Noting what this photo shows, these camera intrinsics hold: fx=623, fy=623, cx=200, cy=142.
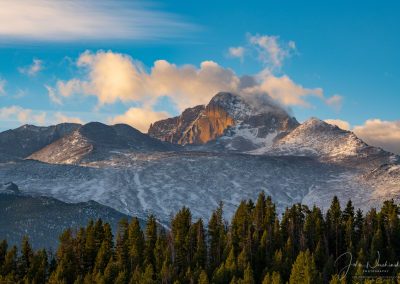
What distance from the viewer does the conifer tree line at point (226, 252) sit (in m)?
148

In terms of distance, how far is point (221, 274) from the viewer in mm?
147750

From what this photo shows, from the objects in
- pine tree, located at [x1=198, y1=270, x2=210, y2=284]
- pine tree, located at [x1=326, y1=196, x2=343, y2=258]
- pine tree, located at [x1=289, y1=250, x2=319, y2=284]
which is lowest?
pine tree, located at [x1=198, y1=270, x2=210, y2=284]

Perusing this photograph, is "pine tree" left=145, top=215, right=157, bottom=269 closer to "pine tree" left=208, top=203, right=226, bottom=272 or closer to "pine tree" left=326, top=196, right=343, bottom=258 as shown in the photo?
"pine tree" left=208, top=203, right=226, bottom=272

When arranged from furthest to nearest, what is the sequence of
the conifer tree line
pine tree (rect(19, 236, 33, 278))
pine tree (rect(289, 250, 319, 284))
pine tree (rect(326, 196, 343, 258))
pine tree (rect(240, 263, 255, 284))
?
pine tree (rect(326, 196, 343, 258)) → pine tree (rect(19, 236, 33, 278)) → the conifer tree line → pine tree (rect(240, 263, 255, 284)) → pine tree (rect(289, 250, 319, 284))

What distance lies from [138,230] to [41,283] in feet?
97.2

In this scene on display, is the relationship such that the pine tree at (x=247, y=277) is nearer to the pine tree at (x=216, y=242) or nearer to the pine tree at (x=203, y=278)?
the pine tree at (x=203, y=278)

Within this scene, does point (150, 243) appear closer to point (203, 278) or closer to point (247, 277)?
point (203, 278)

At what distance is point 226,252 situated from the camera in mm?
166875

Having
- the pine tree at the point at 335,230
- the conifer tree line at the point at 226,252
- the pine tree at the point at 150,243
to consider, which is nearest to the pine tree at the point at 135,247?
the pine tree at the point at 150,243

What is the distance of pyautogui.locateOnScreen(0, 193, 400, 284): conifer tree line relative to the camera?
148 m

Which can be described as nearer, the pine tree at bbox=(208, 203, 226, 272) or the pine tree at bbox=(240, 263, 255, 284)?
the pine tree at bbox=(240, 263, 255, 284)

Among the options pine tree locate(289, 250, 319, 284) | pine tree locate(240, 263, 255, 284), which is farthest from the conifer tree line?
pine tree locate(289, 250, 319, 284)

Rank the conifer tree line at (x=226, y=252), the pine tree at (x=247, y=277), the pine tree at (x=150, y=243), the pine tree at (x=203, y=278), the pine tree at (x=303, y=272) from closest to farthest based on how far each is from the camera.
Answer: the pine tree at (x=303, y=272), the pine tree at (x=203, y=278), the pine tree at (x=247, y=277), the conifer tree line at (x=226, y=252), the pine tree at (x=150, y=243)

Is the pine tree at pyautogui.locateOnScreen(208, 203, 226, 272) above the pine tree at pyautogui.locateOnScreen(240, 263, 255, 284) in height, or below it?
above
